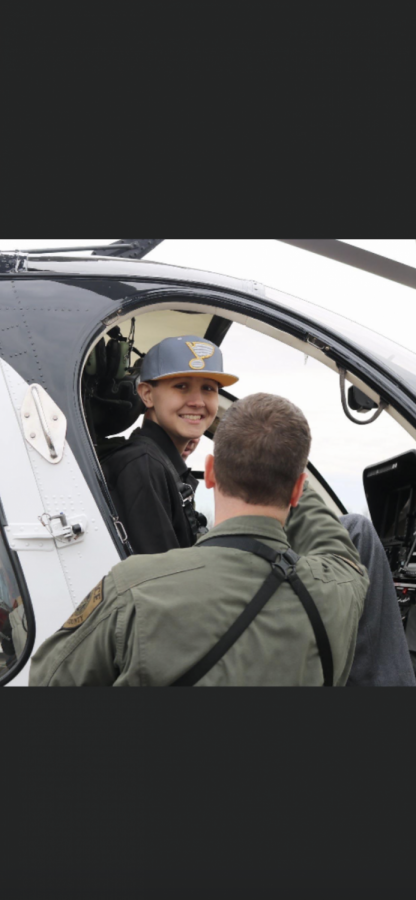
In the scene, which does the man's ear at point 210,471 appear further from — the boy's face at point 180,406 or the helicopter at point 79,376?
the boy's face at point 180,406

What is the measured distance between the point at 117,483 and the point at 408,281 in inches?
54.5

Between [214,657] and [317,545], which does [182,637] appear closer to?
[214,657]

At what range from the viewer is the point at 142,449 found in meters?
2.28

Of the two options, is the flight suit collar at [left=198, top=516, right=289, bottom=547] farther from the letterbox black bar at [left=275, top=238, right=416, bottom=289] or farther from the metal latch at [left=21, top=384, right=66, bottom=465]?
the letterbox black bar at [left=275, top=238, right=416, bottom=289]

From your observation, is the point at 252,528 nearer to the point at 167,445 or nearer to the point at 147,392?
the point at 167,445

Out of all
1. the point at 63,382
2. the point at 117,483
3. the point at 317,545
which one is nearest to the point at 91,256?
the point at 63,382

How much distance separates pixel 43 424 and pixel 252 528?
900 millimetres

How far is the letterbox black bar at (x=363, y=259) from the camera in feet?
8.72

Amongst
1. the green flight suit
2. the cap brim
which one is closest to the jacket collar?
the cap brim

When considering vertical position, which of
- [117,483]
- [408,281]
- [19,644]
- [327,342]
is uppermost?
[408,281]

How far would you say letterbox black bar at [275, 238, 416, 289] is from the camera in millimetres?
2659

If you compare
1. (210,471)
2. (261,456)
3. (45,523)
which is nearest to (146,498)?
(45,523)

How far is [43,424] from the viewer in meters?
2.05

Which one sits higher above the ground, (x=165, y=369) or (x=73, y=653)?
(x=165, y=369)
